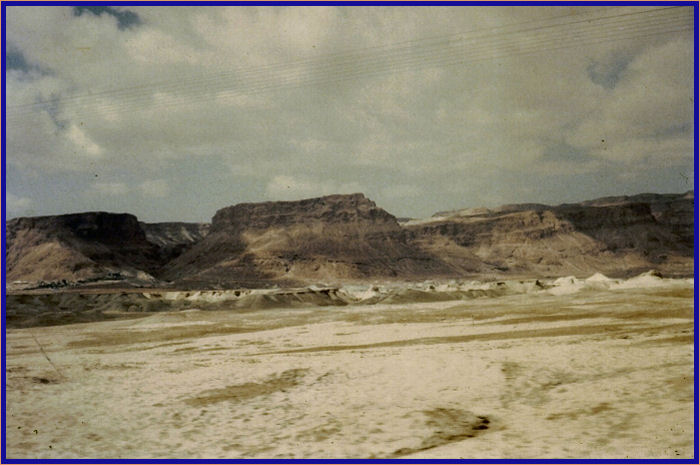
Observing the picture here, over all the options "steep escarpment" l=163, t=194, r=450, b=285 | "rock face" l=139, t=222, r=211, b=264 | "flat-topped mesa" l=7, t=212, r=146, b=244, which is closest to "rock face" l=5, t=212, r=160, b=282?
"flat-topped mesa" l=7, t=212, r=146, b=244

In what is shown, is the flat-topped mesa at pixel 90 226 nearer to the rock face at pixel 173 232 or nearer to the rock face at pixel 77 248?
the rock face at pixel 77 248

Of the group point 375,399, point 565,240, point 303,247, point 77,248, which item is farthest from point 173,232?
point 375,399

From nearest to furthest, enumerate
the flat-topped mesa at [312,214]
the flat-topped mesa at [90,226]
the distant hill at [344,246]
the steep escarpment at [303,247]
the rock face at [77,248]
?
the rock face at [77,248], the steep escarpment at [303,247], the distant hill at [344,246], the flat-topped mesa at [90,226], the flat-topped mesa at [312,214]

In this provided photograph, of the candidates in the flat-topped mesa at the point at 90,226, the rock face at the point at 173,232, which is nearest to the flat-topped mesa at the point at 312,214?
the flat-topped mesa at the point at 90,226

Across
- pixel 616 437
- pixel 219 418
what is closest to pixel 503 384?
pixel 616 437

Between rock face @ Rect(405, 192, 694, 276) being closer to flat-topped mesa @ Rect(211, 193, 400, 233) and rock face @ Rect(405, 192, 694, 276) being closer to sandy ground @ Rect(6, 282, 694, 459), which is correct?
flat-topped mesa @ Rect(211, 193, 400, 233)

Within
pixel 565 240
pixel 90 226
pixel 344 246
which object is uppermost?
pixel 90 226

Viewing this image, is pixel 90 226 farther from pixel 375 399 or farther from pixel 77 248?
pixel 375 399
